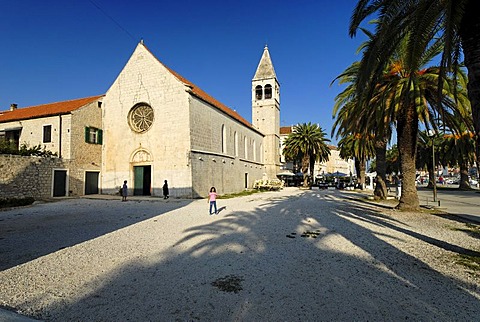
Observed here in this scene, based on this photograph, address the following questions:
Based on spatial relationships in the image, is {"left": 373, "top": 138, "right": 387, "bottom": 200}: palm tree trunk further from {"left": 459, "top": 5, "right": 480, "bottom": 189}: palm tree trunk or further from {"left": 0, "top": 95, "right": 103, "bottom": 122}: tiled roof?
{"left": 0, "top": 95, "right": 103, "bottom": 122}: tiled roof

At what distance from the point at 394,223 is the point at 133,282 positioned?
9.24m

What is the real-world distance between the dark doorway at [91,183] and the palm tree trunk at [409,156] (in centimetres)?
2414

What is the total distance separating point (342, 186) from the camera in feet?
142

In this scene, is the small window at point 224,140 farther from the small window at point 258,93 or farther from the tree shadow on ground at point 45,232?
the small window at point 258,93

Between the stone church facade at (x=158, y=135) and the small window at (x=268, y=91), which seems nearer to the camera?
the stone church facade at (x=158, y=135)

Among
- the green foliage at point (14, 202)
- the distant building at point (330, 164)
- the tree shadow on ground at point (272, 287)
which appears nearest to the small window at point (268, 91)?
the distant building at point (330, 164)

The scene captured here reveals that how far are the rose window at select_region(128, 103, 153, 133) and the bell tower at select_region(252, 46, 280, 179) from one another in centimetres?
2501

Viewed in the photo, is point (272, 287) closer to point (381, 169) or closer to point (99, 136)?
point (381, 169)

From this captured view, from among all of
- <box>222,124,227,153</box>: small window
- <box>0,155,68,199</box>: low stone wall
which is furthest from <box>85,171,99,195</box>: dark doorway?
<box>222,124,227,153</box>: small window

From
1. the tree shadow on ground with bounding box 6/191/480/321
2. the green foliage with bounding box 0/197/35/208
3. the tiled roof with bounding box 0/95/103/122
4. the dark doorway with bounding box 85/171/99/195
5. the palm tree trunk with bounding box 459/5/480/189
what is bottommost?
the tree shadow on ground with bounding box 6/191/480/321

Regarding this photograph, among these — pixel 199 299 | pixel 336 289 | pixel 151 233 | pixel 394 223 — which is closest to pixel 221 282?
pixel 199 299

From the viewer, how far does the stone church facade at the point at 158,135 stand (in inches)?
898

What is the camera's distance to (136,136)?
976 inches

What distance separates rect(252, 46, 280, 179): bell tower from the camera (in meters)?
46.2
